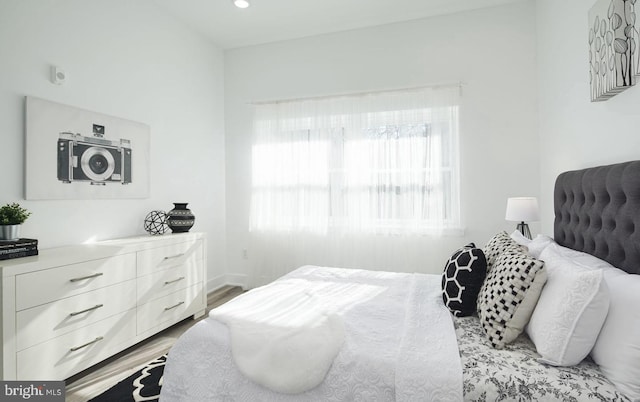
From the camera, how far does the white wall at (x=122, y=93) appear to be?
2104mm

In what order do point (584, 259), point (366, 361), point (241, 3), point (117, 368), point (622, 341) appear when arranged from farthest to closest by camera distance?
point (241, 3) → point (117, 368) → point (584, 259) → point (366, 361) → point (622, 341)

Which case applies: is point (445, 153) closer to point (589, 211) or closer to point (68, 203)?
point (589, 211)

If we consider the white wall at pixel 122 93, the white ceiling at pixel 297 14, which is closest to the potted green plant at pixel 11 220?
the white wall at pixel 122 93

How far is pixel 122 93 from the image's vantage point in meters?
2.84

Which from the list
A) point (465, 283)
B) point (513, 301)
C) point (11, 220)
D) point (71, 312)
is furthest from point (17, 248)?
point (513, 301)

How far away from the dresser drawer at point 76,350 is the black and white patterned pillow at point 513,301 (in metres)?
2.37

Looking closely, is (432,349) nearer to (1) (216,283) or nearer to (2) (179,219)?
(2) (179,219)

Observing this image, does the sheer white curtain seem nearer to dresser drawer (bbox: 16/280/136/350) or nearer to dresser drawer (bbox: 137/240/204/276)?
Answer: dresser drawer (bbox: 137/240/204/276)

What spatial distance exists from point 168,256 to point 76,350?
91cm

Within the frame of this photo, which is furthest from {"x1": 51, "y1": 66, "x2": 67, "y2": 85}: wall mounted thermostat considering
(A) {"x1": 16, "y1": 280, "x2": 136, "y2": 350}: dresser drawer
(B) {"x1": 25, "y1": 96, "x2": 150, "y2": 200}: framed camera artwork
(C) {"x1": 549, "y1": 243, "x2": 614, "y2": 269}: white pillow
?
(C) {"x1": 549, "y1": 243, "x2": 614, "y2": 269}: white pillow

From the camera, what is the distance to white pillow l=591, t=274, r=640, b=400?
3.34 ft

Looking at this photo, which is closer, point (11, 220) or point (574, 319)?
point (574, 319)

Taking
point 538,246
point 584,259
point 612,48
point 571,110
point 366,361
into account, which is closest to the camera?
point 366,361

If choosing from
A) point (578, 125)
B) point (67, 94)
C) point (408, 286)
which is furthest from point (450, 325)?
point (67, 94)
